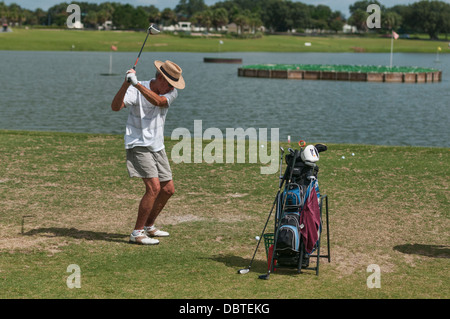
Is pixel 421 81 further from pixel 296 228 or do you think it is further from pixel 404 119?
pixel 296 228

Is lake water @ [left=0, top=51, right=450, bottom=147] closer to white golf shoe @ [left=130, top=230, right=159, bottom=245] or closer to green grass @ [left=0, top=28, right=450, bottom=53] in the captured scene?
white golf shoe @ [left=130, top=230, right=159, bottom=245]

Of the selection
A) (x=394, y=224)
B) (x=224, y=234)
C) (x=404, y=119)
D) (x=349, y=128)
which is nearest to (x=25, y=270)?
(x=224, y=234)

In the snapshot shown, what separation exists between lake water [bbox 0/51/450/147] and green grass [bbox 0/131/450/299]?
1621 centimetres

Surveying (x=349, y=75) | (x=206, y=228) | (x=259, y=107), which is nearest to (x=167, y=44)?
(x=349, y=75)

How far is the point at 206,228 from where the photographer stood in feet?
32.4

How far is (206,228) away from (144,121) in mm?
2080

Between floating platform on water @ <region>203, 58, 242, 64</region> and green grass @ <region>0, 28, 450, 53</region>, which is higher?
green grass @ <region>0, 28, 450, 53</region>

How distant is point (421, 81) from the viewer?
79312mm

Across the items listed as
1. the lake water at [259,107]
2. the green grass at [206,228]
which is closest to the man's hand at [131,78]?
the green grass at [206,228]

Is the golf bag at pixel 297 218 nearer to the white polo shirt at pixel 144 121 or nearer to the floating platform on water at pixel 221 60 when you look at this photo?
the white polo shirt at pixel 144 121

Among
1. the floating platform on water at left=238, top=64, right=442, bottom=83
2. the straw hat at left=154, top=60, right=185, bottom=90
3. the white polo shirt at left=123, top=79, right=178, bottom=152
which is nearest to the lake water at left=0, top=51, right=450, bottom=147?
the floating platform on water at left=238, top=64, right=442, bottom=83

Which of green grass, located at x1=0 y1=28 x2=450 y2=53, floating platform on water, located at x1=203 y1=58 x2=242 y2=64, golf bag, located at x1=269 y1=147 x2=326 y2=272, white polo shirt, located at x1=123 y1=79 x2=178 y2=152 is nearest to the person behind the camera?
golf bag, located at x1=269 y1=147 x2=326 y2=272

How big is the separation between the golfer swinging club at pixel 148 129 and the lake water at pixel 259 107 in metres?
21.0

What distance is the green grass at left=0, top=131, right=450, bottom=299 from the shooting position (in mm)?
7309
